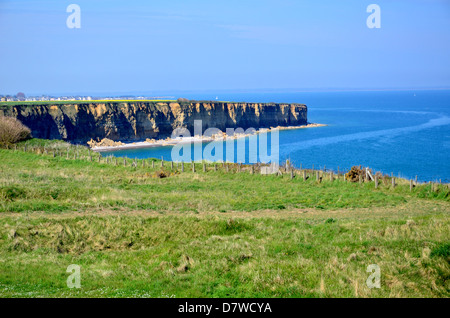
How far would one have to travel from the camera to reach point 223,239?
15414 mm

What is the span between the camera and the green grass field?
420 inches

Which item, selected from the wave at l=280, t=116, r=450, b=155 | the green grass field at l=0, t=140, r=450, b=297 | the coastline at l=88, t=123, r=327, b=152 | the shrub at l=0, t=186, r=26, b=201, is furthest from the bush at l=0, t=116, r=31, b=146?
the wave at l=280, t=116, r=450, b=155

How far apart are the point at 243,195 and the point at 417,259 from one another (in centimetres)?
1431

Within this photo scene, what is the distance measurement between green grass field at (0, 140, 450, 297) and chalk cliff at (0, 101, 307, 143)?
65117 millimetres

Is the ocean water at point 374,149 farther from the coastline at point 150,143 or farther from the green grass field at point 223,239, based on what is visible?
the green grass field at point 223,239

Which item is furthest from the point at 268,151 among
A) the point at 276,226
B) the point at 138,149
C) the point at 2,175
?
the point at 276,226

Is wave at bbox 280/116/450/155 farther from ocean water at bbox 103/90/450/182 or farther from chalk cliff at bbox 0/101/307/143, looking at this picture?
chalk cliff at bbox 0/101/307/143

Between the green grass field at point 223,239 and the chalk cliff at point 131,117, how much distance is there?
2564 inches

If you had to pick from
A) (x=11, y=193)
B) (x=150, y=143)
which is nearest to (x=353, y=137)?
(x=150, y=143)

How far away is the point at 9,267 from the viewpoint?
1252 cm

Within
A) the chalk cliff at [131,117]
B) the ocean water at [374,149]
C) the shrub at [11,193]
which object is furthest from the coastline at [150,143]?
the shrub at [11,193]

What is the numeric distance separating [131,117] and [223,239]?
93.3 meters
